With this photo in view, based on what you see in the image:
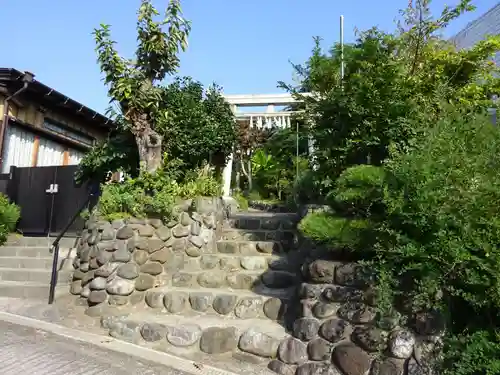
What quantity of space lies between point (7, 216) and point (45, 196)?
834 millimetres

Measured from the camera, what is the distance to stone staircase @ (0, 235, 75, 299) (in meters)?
5.84

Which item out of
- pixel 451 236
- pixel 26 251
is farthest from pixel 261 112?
pixel 451 236

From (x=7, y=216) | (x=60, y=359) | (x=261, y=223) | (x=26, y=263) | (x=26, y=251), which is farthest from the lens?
(x=7, y=216)

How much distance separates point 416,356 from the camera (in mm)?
3188

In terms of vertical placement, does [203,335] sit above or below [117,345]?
above

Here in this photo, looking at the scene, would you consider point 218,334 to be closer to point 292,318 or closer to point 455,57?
point 292,318

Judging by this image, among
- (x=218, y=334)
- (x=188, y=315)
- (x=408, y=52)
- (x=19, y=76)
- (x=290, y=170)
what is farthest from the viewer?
(x=290, y=170)

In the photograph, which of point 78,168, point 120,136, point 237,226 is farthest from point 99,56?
point 237,226

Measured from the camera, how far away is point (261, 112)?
10766 millimetres

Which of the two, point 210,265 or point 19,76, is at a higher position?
point 19,76

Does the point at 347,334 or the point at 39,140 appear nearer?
the point at 347,334

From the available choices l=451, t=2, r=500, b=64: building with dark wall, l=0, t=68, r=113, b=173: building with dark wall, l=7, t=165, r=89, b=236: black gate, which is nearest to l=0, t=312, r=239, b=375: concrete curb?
l=7, t=165, r=89, b=236: black gate

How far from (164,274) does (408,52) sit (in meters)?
4.25

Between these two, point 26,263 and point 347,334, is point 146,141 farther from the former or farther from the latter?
point 347,334
